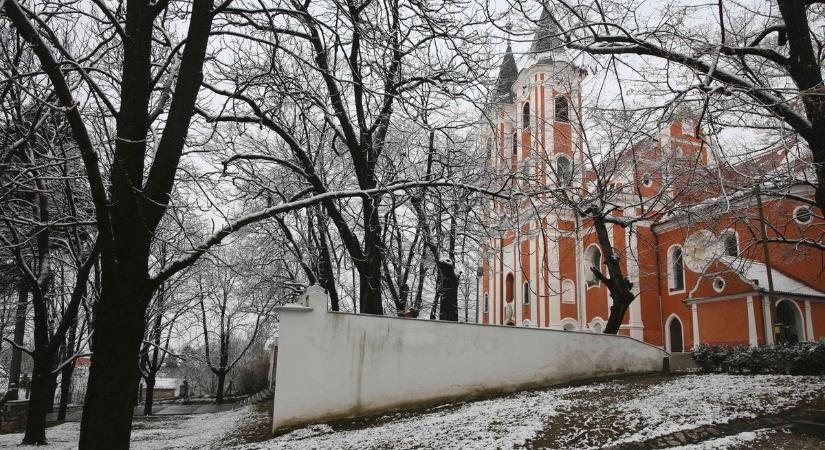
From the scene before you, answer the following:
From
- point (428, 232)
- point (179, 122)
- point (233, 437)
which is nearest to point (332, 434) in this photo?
point (233, 437)

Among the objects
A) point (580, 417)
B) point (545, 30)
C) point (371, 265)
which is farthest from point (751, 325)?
point (545, 30)

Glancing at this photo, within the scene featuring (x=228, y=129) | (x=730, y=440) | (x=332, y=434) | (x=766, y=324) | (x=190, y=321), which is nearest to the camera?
(x=730, y=440)

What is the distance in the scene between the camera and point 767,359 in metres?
11.9

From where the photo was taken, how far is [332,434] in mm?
9188

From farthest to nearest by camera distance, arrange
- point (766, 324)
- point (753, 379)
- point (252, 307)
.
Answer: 1. point (252, 307)
2. point (766, 324)
3. point (753, 379)

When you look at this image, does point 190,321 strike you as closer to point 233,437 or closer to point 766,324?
point 233,437

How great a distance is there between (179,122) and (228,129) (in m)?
9.46

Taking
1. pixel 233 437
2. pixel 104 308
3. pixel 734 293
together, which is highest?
pixel 734 293

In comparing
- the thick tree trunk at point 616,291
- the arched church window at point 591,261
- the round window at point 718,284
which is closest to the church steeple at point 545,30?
the thick tree trunk at point 616,291

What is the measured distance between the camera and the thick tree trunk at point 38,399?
11.6 m

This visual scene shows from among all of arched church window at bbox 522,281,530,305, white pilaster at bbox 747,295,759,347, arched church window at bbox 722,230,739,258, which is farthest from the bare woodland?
arched church window at bbox 522,281,530,305

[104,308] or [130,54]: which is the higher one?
[130,54]

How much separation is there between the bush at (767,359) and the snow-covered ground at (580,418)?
2.90 feet

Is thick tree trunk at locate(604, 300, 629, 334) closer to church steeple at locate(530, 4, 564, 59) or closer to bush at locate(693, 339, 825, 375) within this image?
bush at locate(693, 339, 825, 375)
